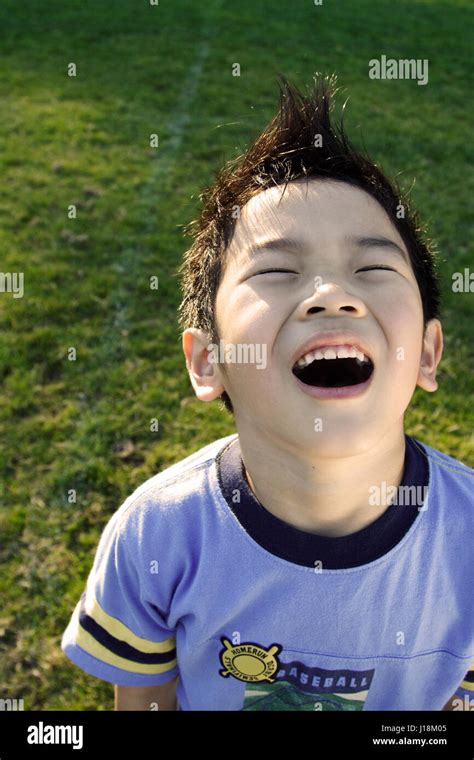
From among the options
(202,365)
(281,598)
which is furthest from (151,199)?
(281,598)

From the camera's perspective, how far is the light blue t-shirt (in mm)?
→ 1856

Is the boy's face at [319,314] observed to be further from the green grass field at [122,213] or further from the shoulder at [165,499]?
the green grass field at [122,213]

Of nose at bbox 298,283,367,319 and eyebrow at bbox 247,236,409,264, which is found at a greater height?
eyebrow at bbox 247,236,409,264

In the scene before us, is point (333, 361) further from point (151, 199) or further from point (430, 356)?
point (151, 199)

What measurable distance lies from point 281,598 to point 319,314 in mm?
731

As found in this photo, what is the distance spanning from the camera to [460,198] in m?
6.25

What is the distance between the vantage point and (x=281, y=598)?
6.09ft

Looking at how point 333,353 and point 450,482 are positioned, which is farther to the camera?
point 450,482

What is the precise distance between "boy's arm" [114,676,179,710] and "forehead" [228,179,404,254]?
130 cm

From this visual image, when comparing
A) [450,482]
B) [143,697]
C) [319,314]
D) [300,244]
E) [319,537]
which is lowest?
[143,697]

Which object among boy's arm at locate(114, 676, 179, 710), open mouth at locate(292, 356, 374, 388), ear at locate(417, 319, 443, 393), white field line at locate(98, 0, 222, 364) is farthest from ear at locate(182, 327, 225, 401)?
white field line at locate(98, 0, 222, 364)

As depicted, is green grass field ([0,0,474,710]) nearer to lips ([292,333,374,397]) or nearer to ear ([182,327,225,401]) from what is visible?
ear ([182,327,225,401])

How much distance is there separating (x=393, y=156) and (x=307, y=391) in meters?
5.80
